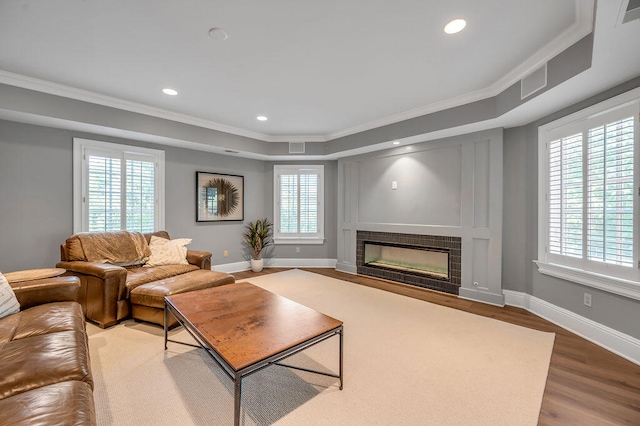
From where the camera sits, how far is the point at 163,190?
4.50 metres

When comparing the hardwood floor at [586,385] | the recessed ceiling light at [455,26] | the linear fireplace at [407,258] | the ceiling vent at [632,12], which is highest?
the recessed ceiling light at [455,26]

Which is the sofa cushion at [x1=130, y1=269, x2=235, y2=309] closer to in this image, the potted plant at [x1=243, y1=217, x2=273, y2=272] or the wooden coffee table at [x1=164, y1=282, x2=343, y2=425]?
the wooden coffee table at [x1=164, y1=282, x2=343, y2=425]

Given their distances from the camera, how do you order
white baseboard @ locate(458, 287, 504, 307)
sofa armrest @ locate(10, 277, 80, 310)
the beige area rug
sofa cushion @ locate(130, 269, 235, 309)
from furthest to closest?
white baseboard @ locate(458, 287, 504, 307) < sofa cushion @ locate(130, 269, 235, 309) < sofa armrest @ locate(10, 277, 80, 310) < the beige area rug

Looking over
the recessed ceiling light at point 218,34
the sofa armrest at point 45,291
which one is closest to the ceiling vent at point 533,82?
the recessed ceiling light at point 218,34

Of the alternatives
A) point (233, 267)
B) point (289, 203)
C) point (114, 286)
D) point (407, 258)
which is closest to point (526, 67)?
point (407, 258)

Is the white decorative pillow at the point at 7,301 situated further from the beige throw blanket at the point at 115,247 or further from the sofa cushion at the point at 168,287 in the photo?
the beige throw blanket at the point at 115,247

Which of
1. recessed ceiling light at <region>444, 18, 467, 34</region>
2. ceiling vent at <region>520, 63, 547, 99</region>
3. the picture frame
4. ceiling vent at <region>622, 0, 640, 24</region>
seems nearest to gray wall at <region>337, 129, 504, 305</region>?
ceiling vent at <region>520, 63, 547, 99</region>

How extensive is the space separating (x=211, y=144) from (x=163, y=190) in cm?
109

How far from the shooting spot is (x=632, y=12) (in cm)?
157

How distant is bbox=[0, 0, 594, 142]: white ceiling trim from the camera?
6.98 ft

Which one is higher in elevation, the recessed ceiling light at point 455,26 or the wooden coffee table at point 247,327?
the recessed ceiling light at point 455,26

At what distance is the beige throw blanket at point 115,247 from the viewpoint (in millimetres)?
3205

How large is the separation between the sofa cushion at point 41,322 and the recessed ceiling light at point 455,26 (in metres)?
3.43

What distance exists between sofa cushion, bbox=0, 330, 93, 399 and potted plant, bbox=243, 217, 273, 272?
383 centimetres
